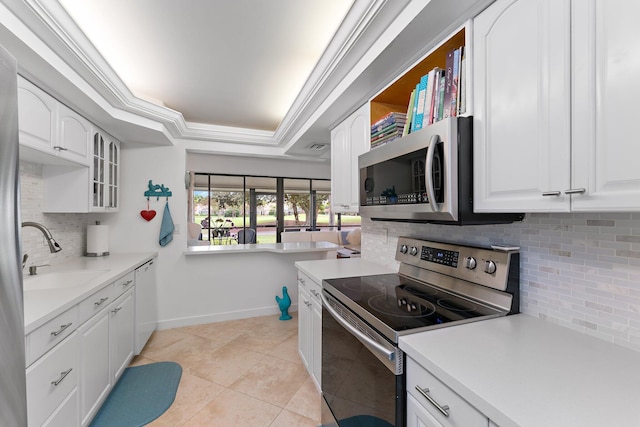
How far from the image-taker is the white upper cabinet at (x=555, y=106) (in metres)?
0.70

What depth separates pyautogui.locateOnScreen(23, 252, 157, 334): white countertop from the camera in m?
1.23

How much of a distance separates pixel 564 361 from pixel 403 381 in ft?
1.53

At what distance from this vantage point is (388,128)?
169 centimetres

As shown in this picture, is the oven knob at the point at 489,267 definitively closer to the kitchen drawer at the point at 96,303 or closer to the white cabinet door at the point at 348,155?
the white cabinet door at the point at 348,155

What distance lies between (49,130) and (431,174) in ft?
7.63

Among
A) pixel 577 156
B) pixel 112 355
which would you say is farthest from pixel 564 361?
pixel 112 355

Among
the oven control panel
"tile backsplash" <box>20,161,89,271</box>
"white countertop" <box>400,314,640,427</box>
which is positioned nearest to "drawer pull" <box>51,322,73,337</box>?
"tile backsplash" <box>20,161,89,271</box>

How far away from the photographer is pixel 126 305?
7.35 ft

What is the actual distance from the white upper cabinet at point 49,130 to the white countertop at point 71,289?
820 mm

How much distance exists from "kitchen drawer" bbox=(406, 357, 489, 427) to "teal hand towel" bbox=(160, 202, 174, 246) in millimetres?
2918

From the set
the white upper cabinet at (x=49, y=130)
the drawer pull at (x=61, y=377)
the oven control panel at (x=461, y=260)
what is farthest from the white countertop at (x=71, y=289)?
the oven control panel at (x=461, y=260)

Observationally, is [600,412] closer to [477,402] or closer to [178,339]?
[477,402]

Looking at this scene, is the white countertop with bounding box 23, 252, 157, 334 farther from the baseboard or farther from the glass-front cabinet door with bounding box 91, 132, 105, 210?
the baseboard

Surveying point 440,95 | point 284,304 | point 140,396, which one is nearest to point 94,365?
point 140,396
